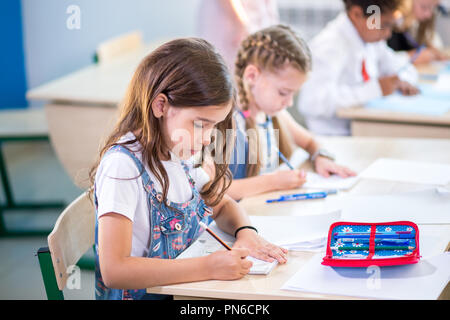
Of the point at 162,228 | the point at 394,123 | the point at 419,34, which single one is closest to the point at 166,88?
the point at 162,228

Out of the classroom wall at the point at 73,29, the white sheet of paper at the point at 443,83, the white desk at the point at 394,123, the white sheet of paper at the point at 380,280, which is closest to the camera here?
the white sheet of paper at the point at 380,280

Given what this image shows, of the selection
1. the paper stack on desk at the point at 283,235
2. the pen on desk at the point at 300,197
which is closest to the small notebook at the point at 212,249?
the paper stack on desk at the point at 283,235

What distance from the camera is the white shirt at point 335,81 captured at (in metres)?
2.53

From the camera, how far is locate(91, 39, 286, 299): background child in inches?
46.3

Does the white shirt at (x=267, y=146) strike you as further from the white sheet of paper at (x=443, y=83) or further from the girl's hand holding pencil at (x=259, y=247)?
the white sheet of paper at (x=443, y=83)

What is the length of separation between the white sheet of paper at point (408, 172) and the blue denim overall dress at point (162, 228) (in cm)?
64

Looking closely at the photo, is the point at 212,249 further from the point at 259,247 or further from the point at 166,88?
the point at 166,88

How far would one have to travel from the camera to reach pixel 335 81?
259cm

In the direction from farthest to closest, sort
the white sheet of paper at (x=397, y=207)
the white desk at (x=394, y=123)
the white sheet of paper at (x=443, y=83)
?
the white sheet of paper at (x=443, y=83), the white desk at (x=394, y=123), the white sheet of paper at (x=397, y=207)

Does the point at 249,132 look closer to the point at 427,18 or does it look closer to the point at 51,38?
the point at 427,18

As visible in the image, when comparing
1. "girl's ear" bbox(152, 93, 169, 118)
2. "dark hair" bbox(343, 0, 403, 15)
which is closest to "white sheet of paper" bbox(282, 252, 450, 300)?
"girl's ear" bbox(152, 93, 169, 118)

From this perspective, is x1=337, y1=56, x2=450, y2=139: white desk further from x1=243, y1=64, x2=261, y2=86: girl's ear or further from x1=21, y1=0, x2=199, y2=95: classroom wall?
x1=21, y1=0, x2=199, y2=95: classroom wall

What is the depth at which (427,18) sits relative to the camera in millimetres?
3475

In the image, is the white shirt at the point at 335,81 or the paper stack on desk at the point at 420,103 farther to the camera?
the white shirt at the point at 335,81
